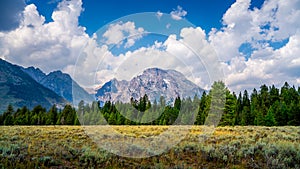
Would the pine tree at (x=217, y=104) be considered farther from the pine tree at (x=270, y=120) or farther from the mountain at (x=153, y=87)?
the mountain at (x=153, y=87)

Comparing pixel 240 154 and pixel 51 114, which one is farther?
pixel 51 114

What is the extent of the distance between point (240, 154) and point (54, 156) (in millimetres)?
8067

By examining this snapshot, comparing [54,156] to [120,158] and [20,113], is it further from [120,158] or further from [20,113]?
[20,113]

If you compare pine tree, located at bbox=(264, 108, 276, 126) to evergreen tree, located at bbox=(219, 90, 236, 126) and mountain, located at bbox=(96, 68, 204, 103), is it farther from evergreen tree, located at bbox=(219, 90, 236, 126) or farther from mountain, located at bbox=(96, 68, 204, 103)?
mountain, located at bbox=(96, 68, 204, 103)

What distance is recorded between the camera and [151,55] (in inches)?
505

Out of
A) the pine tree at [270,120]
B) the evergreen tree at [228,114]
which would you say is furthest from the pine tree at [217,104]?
the pine tree at [270,120]

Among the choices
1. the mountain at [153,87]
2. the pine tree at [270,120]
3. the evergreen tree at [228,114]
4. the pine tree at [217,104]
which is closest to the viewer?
the mountain at [153,87]

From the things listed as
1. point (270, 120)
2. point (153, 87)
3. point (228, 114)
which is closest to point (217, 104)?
point (228, 114)

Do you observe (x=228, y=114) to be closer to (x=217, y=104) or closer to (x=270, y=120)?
(x=217, y=104)

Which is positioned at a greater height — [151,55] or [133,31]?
[133,31]

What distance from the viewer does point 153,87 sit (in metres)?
14.8

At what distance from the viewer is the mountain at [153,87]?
41.9 feet

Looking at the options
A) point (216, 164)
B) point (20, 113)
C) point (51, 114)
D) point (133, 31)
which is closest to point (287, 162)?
point (216, 164)

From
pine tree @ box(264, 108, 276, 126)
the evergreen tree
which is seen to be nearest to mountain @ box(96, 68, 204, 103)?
the evergreen tree
